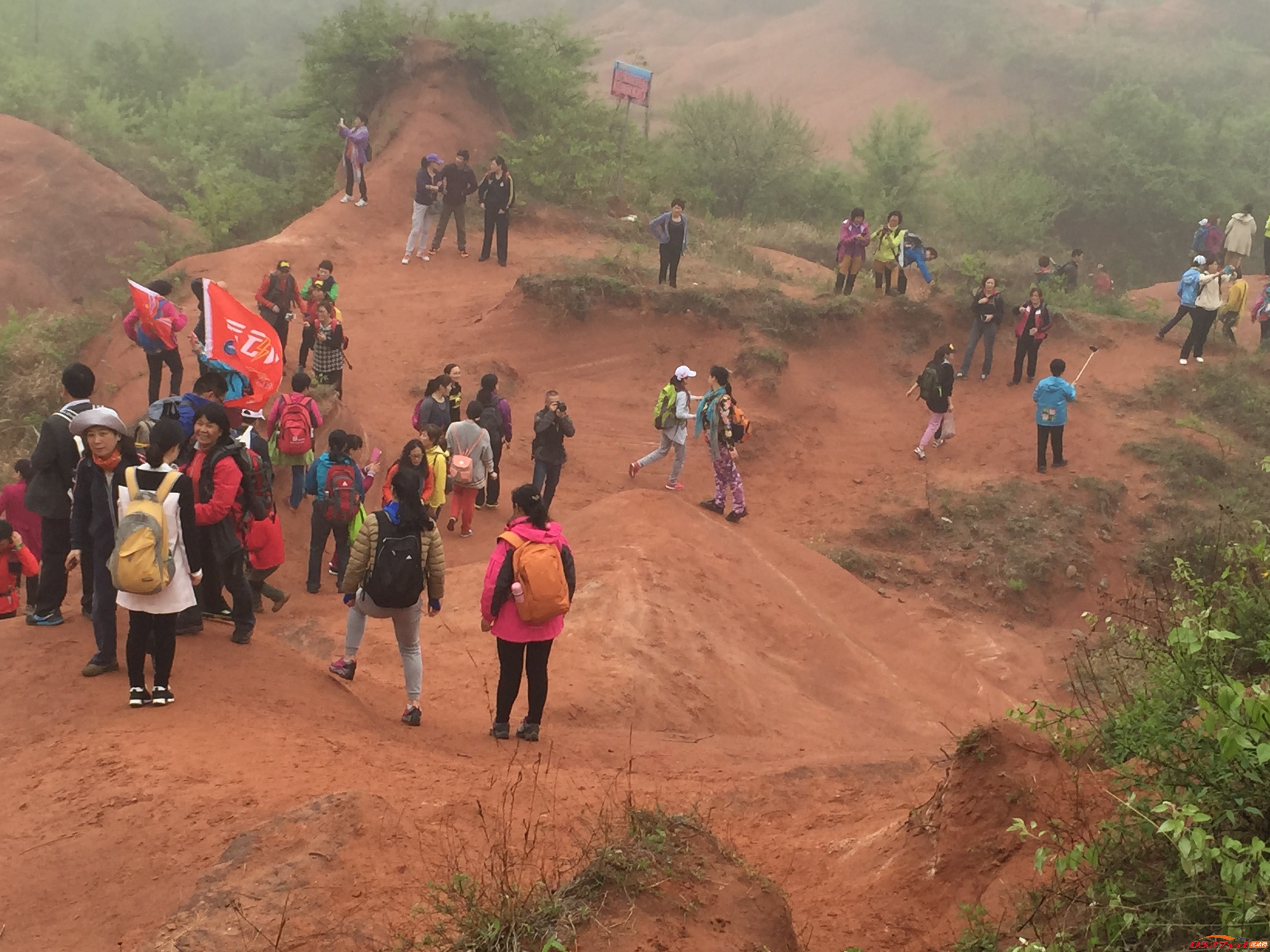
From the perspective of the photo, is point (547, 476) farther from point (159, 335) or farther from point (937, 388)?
point (937, 388)

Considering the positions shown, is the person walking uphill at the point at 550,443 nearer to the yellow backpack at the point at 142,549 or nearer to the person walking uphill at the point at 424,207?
the yellow backpack at the point at 142,549

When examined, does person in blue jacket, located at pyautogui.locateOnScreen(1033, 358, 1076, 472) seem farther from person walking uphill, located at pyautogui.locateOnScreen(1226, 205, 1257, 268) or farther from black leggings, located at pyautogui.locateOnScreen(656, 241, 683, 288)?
person walking uphill, located at pyautogui.locateOnScreen(1226, 205, 1257, 268)

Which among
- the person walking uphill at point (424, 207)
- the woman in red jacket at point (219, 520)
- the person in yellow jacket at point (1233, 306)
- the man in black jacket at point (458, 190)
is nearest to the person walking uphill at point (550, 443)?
the woman in red jacket at point (219, 520)

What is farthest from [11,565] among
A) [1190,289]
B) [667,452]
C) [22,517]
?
[1190,289]

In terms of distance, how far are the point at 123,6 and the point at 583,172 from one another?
33452mm

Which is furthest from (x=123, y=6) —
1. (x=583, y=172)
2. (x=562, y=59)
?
(x=583, y=172)

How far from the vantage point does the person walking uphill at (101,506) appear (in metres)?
5.73

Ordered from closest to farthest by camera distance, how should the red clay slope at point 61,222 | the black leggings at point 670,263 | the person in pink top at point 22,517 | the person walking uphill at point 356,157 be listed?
the person in pink top at point 22,517 → the black leggings at point 670,263 → the red clay slope at point 61,222 → the person walking uphill at point 356,157

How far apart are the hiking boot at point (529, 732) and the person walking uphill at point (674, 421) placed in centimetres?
610

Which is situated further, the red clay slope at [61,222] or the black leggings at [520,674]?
the red clay slope at [61,222]

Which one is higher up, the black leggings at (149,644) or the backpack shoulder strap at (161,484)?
the backpack shoulder strap at (161,484)

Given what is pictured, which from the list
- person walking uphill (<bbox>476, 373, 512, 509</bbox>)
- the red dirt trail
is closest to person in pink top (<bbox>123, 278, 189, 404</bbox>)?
the red dirt trail

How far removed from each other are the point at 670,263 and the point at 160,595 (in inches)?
495

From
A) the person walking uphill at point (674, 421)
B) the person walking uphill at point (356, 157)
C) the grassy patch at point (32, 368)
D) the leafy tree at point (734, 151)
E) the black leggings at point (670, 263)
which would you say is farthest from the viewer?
the leafy tree at point (734, 151)
